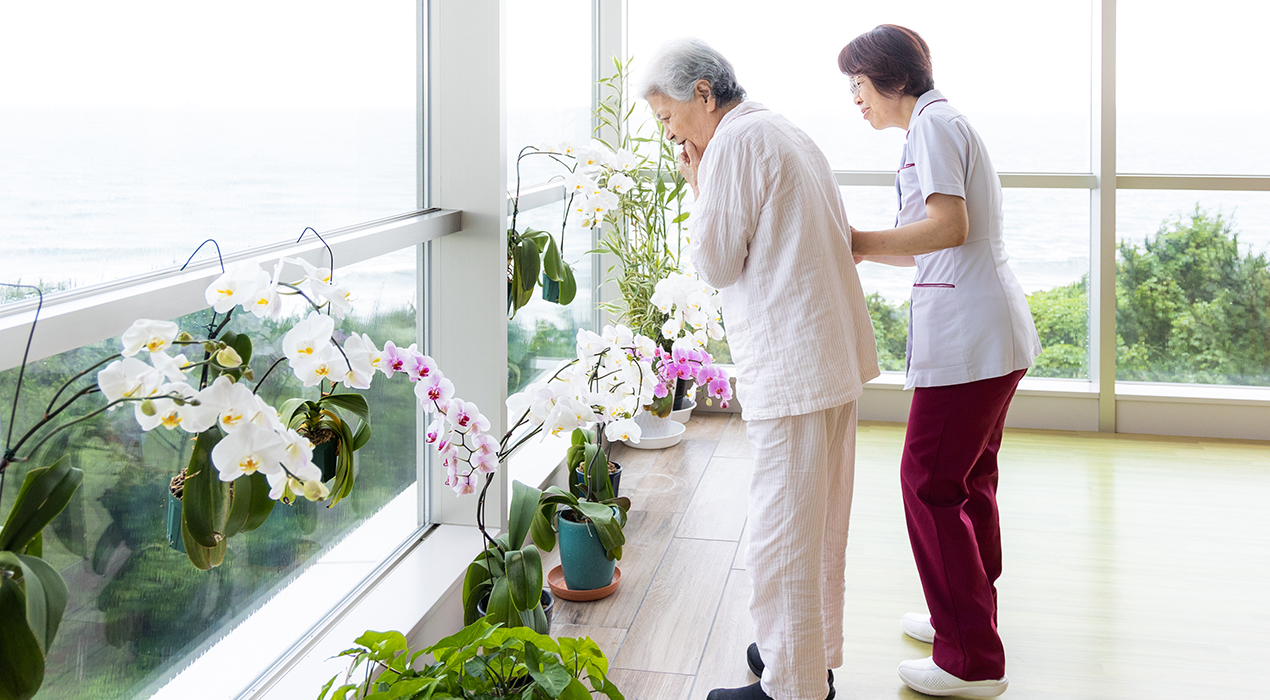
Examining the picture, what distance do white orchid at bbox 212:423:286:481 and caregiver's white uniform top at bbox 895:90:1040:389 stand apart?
1.52 metres

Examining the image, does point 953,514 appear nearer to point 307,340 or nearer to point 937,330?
point 937,330

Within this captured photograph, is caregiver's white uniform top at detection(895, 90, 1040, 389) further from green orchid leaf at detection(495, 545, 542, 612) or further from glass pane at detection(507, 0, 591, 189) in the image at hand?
glass pane at detection(507, 0, 591, 189)

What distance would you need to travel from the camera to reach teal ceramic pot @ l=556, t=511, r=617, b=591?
108 inches

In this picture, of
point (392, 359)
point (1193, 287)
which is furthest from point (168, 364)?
point (1193, 287)

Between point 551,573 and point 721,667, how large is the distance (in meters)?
0.68

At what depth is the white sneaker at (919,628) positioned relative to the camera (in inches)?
102

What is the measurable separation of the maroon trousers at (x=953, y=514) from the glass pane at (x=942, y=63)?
280 centimetres

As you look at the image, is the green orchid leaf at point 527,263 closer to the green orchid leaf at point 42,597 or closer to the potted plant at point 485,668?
the potted plant at point 485,668

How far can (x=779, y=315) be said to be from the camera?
2.01m

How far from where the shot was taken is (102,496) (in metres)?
1.45

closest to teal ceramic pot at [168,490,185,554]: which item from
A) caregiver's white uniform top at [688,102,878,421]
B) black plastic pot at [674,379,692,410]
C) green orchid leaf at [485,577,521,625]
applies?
green orchid leaf at [485,577,521,625]

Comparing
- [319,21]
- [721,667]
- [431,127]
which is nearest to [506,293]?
[431,127]

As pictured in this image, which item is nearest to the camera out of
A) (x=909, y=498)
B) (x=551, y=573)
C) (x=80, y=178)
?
(x=80, y=178)

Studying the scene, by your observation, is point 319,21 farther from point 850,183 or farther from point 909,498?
point 850,183
